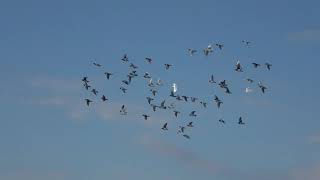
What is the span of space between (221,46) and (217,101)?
78.1ft

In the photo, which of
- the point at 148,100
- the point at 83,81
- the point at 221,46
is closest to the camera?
the point at 221,46

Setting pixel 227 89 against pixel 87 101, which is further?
pixel 87 101

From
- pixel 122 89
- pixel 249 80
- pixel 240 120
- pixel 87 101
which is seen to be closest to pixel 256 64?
pixel 249 80

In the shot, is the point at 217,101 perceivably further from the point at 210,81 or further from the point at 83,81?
the point at 83,81

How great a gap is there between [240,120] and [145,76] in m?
34.6

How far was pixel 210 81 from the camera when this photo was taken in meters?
173

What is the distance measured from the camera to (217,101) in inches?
7008

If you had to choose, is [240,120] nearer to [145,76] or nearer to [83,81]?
[145,76]

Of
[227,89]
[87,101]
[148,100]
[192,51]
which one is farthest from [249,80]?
[87,101]

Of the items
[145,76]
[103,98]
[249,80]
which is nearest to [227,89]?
[249,80]

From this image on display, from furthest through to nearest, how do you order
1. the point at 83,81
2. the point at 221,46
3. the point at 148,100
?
1. the point at 148,100
2. the point at 83,81
3. the point at 221,46

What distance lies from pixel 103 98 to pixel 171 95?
58.7 ft

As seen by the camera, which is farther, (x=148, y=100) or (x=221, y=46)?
(x=148, y=100)

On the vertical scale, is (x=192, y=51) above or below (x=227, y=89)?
above
